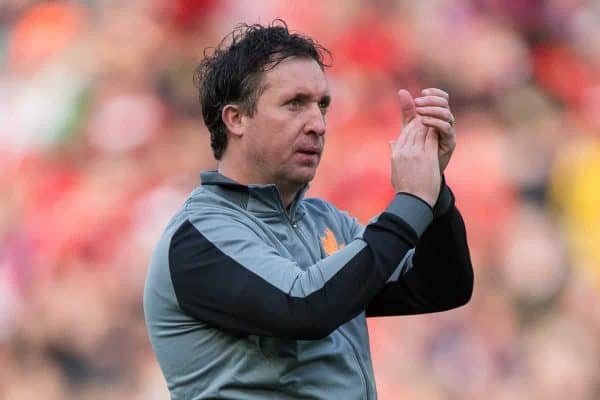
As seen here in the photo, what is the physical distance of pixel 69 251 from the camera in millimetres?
4430

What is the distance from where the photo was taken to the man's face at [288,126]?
2.18 meters

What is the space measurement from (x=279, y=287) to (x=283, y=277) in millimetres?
21

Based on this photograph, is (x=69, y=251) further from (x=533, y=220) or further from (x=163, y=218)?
(x=533, y=220)

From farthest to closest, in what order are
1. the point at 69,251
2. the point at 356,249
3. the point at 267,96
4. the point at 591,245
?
the point at 69,251, the point at 591,245, the point at 267,96, the point at 356,249

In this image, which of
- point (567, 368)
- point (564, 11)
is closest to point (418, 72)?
point (564, 11)

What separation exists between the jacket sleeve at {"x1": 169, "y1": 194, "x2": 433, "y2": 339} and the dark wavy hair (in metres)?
0.28

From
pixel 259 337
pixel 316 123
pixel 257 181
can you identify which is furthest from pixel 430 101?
pixel 259 337

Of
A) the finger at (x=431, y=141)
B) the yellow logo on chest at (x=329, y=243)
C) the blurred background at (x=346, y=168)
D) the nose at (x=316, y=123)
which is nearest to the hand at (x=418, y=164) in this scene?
the finger at (x=431, y=141)

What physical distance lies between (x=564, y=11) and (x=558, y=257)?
33.1 inches

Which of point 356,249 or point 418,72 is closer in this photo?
point 356,249

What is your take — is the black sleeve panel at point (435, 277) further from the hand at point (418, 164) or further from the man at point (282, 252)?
the hand at point (418, 164)

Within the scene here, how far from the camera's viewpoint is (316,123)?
218 cm

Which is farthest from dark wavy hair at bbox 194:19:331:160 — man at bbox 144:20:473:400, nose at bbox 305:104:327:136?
nose at bbox 305:104:327:136

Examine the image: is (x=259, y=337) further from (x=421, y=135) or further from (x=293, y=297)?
(x=421, y=135)
